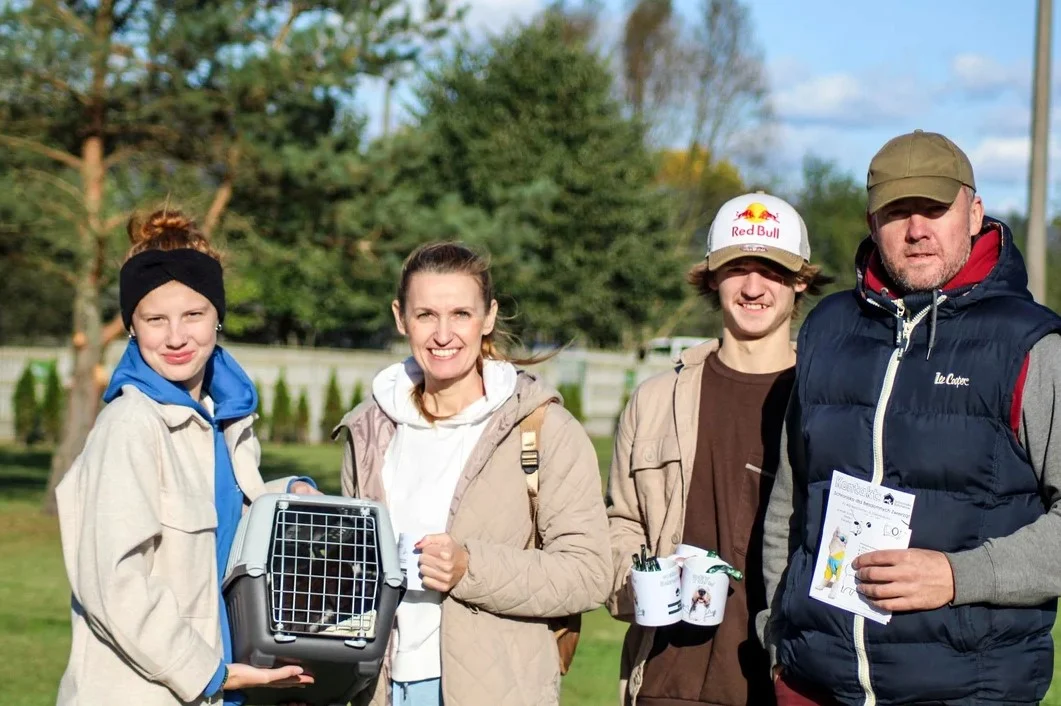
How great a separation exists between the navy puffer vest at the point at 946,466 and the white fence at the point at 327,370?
65.8 feet

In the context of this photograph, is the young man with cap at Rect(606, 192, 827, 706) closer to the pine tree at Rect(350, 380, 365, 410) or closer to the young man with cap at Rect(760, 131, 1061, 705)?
the young man with cap at Rect(760, 131, 1061, 705)

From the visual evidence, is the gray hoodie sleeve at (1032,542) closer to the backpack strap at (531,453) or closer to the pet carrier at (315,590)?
the backpack strap at (531,453)

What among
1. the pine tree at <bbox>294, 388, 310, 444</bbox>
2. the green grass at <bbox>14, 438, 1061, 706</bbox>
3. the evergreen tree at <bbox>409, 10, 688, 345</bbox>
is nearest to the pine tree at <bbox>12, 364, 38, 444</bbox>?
the pine tree at <bbox>294, 388, 310, 444</bbox>

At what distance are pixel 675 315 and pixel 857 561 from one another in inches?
1556

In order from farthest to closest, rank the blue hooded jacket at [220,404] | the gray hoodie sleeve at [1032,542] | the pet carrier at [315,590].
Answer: the blue hooded jacket at [220,404], the pet carrier at [315,590], the gray hoodie sleeve at [1032,542]

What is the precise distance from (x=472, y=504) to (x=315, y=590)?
0.53 m

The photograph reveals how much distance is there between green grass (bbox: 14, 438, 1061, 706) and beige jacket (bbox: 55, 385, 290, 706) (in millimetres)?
4062

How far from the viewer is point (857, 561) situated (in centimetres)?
286

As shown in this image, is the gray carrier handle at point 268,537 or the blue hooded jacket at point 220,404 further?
the blue hooded jacket at point 220,404

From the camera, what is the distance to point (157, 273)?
127 inches

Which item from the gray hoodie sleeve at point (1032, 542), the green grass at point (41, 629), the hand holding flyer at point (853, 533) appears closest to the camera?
the gray hoodie sleeve at point (1032, 542)

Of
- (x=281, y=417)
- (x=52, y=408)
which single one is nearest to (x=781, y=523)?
(x=52, y=408)

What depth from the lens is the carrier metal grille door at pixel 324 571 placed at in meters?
3.03

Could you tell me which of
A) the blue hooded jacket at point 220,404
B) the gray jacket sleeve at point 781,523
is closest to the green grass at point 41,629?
the gray jacket sleeve at point 781,523
